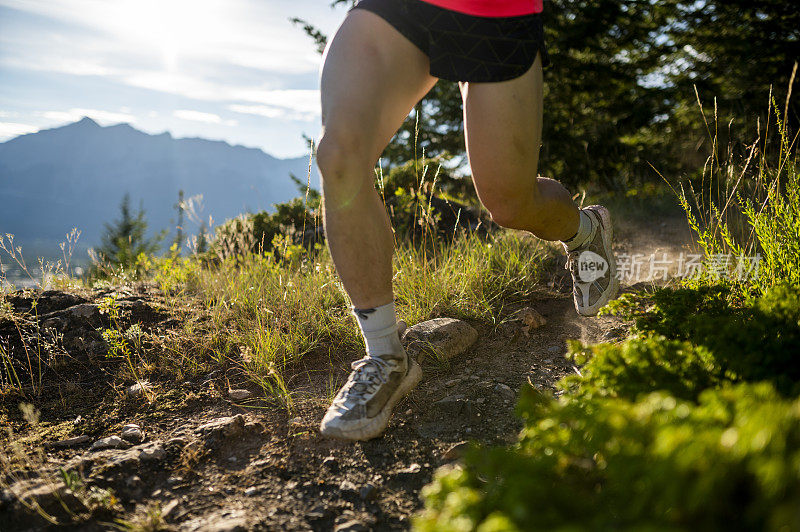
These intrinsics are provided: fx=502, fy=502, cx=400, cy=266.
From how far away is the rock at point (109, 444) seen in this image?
1.90 m

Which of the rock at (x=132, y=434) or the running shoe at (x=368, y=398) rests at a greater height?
the running shoe at (x=368, y=398)

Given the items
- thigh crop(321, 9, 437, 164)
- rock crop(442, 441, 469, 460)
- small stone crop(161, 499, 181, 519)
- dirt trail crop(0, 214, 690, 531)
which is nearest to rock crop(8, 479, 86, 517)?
dirt trail crop(0, 214, 690, 531)

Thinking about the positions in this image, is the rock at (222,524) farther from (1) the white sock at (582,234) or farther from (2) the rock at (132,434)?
(1) the white sock at (582,234)

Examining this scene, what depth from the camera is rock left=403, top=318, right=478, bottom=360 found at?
98.1 inches

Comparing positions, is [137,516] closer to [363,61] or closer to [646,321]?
[363,61]

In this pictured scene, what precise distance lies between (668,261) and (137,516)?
12.0 ft

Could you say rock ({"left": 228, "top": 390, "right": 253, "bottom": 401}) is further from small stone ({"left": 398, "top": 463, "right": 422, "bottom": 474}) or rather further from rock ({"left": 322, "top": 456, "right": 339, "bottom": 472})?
small stone ({"left": 398, "top": 463, "right": 422, "bottom": 474})

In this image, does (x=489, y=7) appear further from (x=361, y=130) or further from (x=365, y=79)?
(x=361, y=130)

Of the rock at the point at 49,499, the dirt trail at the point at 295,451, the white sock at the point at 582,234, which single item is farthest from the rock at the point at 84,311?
the white sock at the point at 582,234

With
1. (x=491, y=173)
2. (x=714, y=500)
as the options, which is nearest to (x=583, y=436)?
(x=714, y=500)

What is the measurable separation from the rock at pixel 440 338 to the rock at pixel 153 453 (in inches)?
45.2

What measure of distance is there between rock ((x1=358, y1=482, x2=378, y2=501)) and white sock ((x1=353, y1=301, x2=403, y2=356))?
0.49m

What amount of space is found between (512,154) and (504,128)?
0.10 m

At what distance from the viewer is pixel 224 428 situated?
6.48 feet
